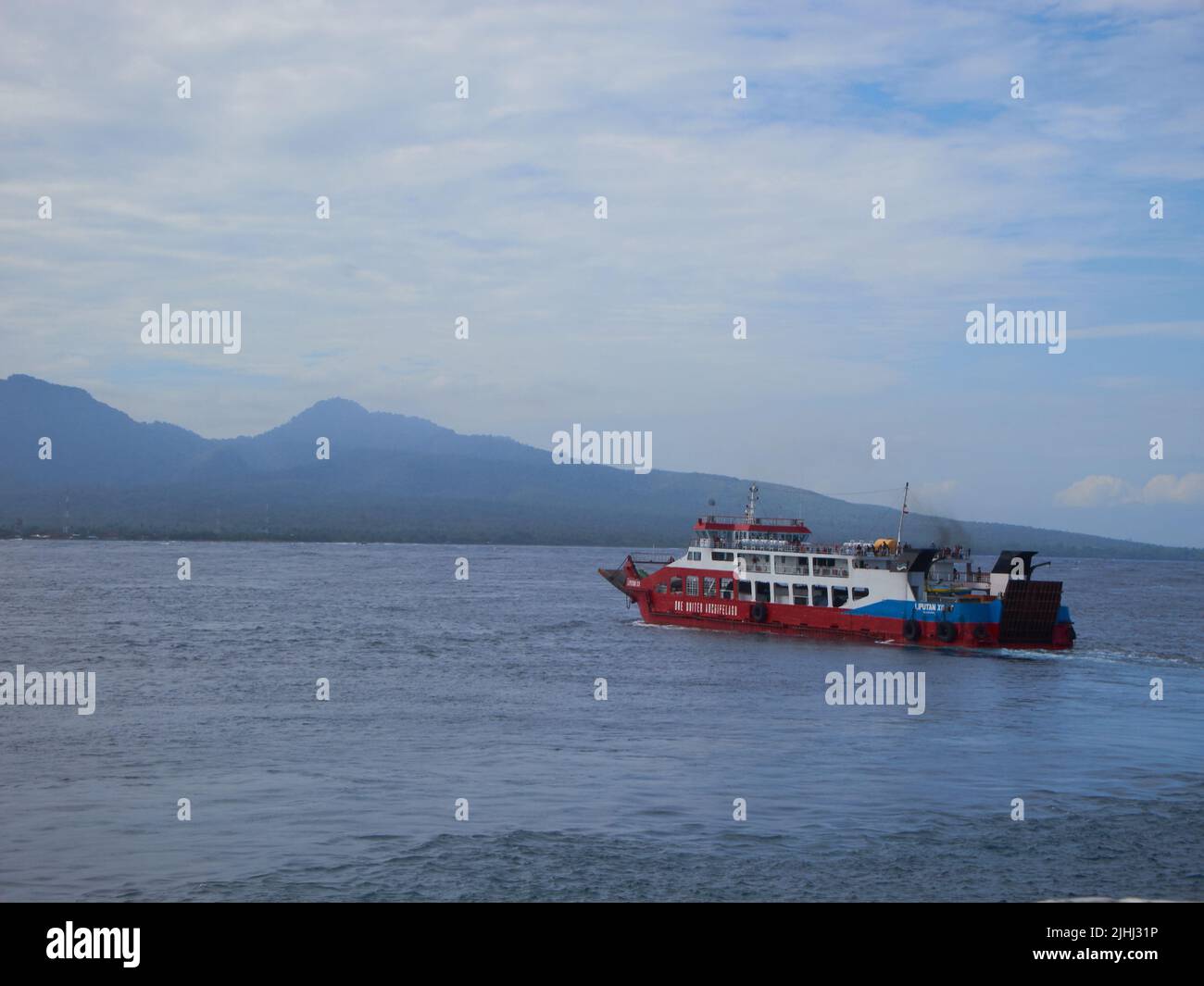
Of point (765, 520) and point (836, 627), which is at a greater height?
point (765, 520)

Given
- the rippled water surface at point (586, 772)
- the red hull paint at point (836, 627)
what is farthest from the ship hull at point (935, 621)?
the rippled water surface at point (586, 772)

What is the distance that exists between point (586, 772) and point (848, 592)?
35104mm

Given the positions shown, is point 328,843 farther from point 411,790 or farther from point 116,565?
point 116,565

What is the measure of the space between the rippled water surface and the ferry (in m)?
1.83

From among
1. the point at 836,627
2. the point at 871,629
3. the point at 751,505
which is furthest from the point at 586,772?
the point at 751,505

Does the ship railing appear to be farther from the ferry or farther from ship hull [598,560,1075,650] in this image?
ship hull [598,560,1075,650]

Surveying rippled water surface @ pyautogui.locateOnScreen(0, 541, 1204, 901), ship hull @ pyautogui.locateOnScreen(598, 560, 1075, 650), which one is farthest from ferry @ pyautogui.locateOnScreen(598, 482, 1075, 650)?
rippled water surface @ pyautogui.locateOnScreen(0, 541, 1204, 901)

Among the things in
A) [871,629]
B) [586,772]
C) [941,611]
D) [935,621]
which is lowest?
[586,772]

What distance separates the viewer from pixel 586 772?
2630cm

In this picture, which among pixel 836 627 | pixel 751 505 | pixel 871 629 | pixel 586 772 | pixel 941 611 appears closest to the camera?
pixel 586 772

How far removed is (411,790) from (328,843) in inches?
173

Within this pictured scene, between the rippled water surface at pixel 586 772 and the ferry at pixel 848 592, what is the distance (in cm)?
183

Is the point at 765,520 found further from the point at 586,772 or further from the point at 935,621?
the point at 586,772

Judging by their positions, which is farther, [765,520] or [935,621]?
[765,520]
